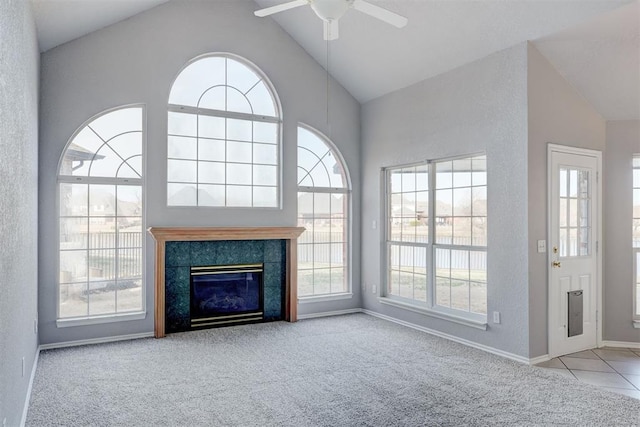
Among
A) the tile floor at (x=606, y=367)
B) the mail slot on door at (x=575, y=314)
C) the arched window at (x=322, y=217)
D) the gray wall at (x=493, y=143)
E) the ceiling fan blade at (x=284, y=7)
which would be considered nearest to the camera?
the ceiling fan blade at (x=284, y=7)

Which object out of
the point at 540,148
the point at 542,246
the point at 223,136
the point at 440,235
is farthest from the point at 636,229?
the point at 223,136

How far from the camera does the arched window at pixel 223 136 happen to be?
5.47 meters

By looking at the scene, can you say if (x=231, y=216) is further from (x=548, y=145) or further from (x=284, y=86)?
(x=548, y=145)

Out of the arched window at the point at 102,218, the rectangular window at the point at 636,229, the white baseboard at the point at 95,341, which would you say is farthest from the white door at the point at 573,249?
the arched window at the point at 102,218

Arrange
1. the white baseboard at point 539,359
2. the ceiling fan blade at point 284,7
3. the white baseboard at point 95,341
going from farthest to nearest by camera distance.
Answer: the white baseboard at point 95,341, the white baseboard at point 539,359, the ceiling fan blade at point 284,7

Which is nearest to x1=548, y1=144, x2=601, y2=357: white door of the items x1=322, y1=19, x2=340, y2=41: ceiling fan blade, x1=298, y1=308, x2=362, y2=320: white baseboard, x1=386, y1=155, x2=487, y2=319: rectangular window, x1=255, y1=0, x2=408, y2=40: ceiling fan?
x1=386, y1=155, x2=487, y2=319: rectangular window

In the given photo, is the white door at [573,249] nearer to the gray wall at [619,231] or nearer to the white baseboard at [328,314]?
the gray wall at [619,231]

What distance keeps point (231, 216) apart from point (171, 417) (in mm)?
2979

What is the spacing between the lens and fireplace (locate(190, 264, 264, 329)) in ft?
18.0

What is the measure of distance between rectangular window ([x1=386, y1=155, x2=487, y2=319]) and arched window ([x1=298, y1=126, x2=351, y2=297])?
707 millimetres

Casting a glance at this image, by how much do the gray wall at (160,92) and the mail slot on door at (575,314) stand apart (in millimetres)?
2819

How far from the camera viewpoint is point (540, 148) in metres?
4.35

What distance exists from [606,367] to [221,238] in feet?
13.8

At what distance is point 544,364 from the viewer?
4.20 m
